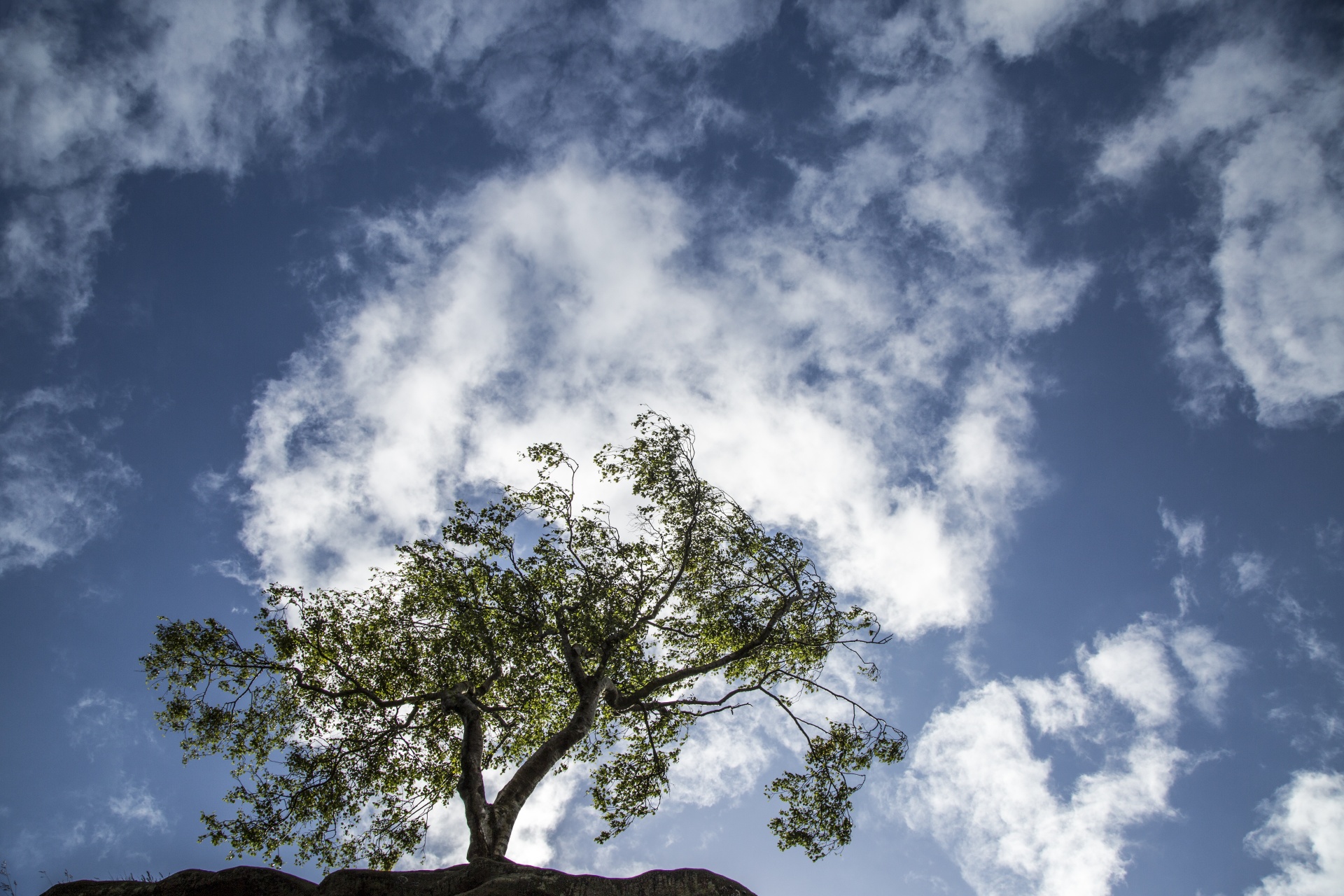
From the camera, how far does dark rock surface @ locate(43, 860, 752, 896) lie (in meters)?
8.96

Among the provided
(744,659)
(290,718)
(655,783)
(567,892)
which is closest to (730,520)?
(744,659)

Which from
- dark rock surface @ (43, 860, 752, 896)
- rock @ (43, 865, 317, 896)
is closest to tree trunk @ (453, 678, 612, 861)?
dark rock surface @ (43, 860, 752, 896)

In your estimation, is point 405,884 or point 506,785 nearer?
point 405,884

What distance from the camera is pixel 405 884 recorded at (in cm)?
924

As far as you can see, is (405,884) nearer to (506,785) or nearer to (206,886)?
(206,886)

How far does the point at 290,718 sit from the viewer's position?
17469mm

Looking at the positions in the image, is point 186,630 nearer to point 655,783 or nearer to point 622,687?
point 622,687

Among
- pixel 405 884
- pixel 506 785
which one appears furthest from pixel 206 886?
pixel 506 785

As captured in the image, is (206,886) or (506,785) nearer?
A: (206,886)

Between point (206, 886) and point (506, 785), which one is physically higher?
point (506, 785)

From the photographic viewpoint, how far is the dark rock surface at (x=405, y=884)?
896 cm

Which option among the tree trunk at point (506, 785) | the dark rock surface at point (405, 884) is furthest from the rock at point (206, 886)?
the tree trunk at point (506, 785)

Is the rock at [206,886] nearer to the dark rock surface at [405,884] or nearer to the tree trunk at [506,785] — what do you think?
the dark rock surface at [405,884]

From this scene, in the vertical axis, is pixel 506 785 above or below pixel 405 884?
above
